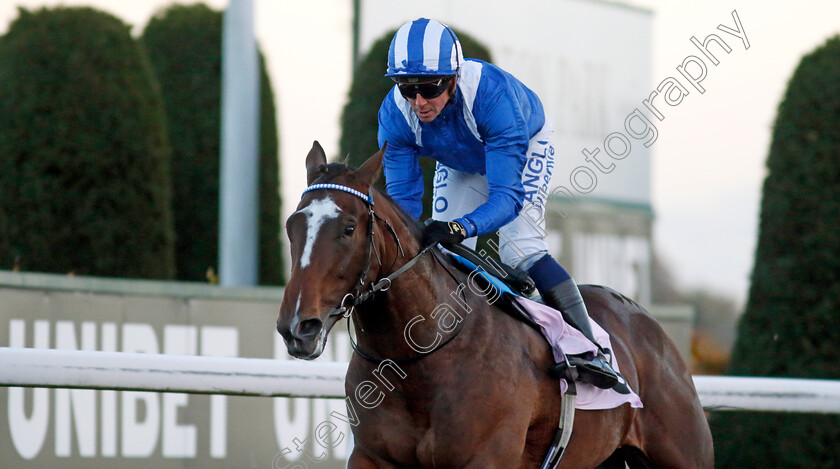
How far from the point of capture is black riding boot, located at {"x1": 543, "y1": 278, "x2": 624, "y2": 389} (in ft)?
13.7

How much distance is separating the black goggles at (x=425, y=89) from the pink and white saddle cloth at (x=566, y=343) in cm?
86

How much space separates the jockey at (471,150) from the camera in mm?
3975

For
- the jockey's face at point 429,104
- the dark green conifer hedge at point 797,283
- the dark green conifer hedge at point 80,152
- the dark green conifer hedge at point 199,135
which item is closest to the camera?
the jockey's face at point 429,104

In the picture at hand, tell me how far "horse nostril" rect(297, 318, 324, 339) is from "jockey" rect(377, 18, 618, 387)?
2.53 ft

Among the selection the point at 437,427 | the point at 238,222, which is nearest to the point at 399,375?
the point at 437,427

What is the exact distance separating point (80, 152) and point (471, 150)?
4.14 meters

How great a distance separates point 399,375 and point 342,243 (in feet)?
1.92

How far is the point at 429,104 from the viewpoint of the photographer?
4.08 meters

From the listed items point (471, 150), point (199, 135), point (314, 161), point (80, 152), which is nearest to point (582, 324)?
point (471, 150)

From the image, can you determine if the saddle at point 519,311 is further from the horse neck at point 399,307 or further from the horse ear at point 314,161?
the horse ear at point 314,161

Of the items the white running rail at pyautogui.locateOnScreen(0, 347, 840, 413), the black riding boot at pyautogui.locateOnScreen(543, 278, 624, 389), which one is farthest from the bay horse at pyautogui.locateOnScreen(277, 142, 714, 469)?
the white running rail at pyautogui.locateOnScreen(0, 347, 840, 413)

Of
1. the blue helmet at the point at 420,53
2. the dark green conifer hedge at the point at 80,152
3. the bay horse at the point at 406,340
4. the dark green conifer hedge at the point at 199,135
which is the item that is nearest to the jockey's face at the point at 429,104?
the blue helmet at the point at 420,53

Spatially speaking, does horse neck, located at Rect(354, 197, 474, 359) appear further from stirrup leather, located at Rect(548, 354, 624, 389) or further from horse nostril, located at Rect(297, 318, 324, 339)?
stirrup leather, located at Rect(548, 354, 624, 389)

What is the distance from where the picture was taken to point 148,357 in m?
4.45
